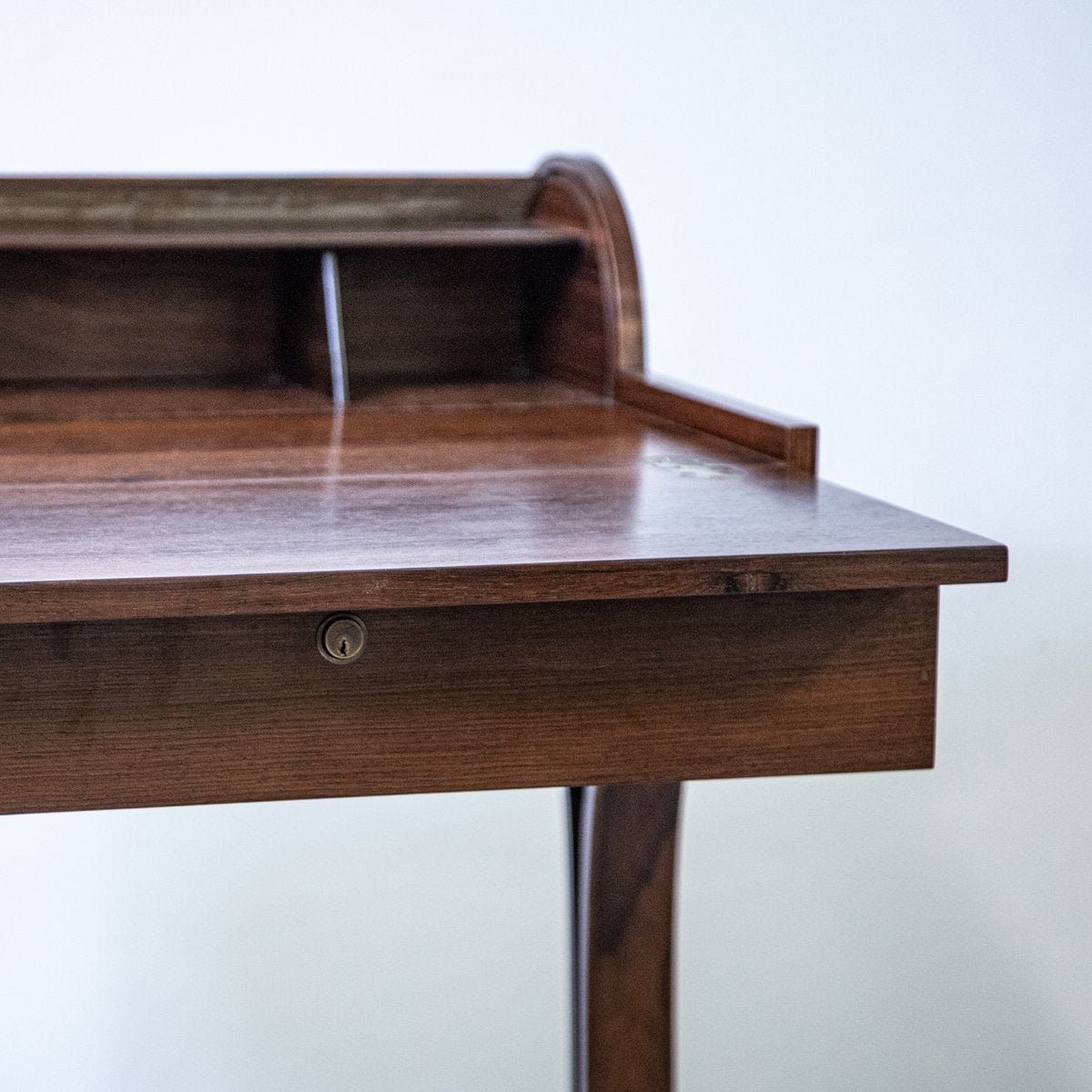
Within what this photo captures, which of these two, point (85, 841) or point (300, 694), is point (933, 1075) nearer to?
point (85, 841)

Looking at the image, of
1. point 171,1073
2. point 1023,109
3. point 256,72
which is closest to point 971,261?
point 1023,109

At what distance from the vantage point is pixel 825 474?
296 centimetres

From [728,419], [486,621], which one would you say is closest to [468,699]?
[486,621]

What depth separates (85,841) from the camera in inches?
101

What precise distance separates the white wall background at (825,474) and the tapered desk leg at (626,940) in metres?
0.67

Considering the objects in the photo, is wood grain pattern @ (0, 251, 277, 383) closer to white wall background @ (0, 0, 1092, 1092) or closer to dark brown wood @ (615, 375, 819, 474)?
dark brown wood @ (615, 375, 819, 474)

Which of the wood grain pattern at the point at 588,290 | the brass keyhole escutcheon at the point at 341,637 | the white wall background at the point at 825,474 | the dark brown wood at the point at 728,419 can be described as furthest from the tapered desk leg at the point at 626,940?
the white wall background at the point at 825,474

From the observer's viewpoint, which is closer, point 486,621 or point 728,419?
point 486,621

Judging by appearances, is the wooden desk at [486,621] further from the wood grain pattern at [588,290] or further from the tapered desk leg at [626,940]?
the wood grain pattern at [588,290]

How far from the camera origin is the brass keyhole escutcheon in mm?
967

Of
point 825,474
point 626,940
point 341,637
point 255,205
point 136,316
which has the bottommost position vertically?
point 626,940

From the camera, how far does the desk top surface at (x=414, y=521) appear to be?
889mm

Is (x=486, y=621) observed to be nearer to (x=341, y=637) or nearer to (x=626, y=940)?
(x=341, y=637)

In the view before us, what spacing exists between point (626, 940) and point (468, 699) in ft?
1.84
